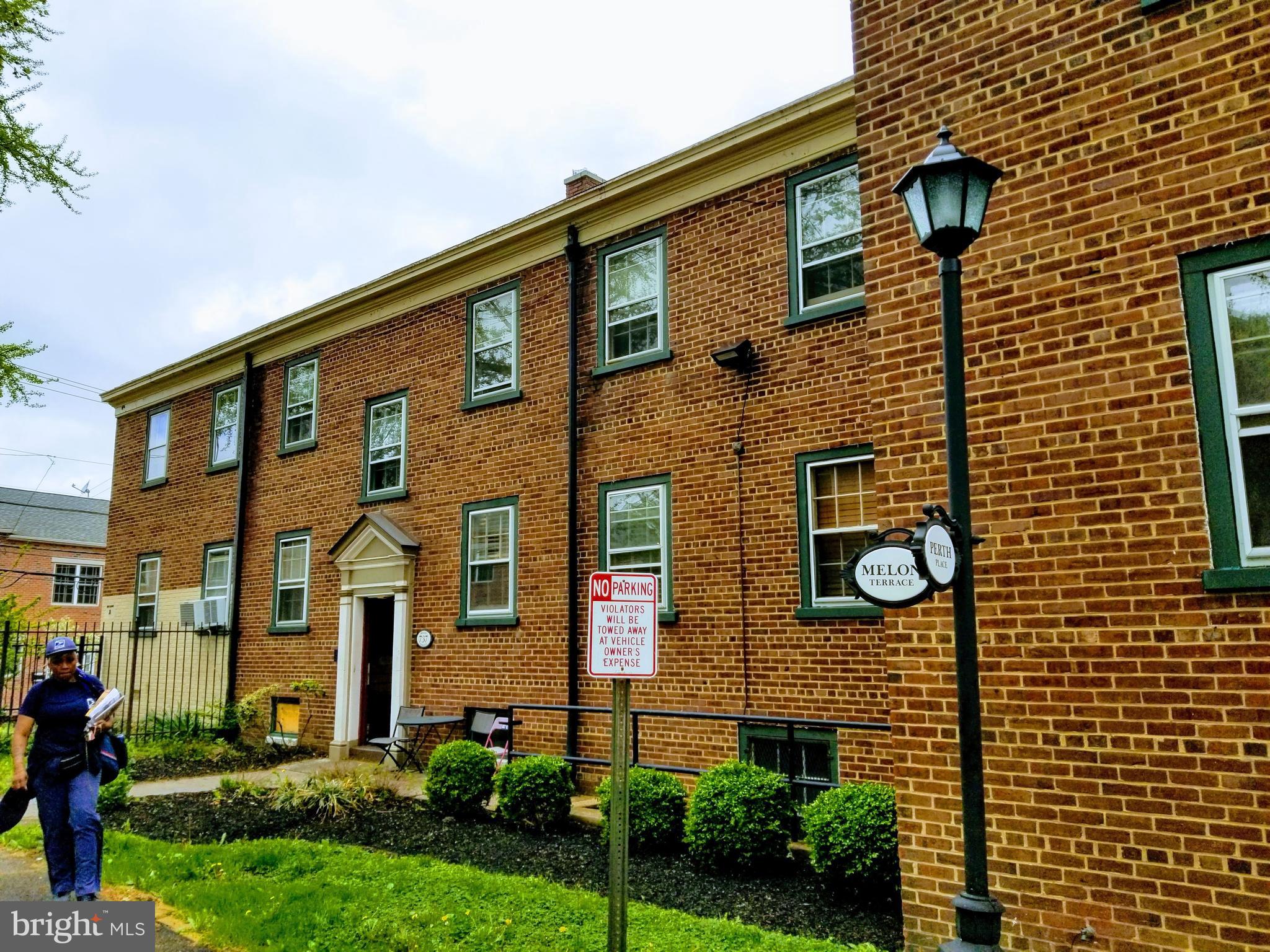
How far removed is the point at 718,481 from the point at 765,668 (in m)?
2.22

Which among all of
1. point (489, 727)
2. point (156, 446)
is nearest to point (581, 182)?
point (489, 727)

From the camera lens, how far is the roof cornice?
10.5 meters

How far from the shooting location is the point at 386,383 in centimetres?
1540

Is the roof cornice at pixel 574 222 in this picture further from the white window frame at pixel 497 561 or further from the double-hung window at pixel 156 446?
the white window frame at pixel 497 561

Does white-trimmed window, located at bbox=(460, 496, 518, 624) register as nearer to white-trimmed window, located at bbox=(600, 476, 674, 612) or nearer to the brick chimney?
white-trimmed window, located at bbox=(600, 476, 674, 612)

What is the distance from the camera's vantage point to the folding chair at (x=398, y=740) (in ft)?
42.5

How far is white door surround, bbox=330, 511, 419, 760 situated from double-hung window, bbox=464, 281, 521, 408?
8.28ft

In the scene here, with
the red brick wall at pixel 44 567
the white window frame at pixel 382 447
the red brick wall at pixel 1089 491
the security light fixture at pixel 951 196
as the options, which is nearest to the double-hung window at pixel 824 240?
the red brick wall at pixel 1089 491

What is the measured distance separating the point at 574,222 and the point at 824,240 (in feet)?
13.3

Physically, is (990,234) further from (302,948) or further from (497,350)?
(497,350)

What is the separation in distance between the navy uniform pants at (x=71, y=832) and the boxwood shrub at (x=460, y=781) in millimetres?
3600

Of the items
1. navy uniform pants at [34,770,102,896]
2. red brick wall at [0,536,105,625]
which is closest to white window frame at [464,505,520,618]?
navy uniform pants at [34,770,102,896]

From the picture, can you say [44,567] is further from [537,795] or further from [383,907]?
[383,907]

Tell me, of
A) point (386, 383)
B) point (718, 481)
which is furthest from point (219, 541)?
point (718, 481)
